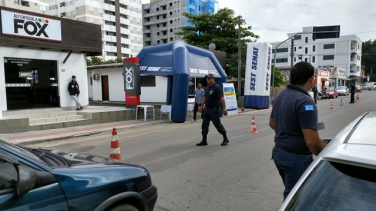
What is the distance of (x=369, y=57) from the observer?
317 feet

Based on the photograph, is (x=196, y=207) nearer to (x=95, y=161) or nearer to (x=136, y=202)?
(x=136, y=202)

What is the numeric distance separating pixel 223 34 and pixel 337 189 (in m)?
27.6

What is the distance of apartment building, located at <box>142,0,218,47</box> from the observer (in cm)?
8288

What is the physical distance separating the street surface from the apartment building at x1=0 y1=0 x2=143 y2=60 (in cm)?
6180

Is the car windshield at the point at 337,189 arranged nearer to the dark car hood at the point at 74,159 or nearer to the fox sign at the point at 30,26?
the dark car hood at the point at 74,159

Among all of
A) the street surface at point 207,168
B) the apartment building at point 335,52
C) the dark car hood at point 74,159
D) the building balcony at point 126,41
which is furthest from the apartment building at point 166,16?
the dark car hood at point 74,159

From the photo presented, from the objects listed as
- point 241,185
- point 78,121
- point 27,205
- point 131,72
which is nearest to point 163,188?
point 241,185

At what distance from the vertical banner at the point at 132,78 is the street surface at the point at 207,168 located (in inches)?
218

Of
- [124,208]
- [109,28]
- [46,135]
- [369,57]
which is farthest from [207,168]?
[369,57]

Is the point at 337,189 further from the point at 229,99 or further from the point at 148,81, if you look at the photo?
the point at 148,81

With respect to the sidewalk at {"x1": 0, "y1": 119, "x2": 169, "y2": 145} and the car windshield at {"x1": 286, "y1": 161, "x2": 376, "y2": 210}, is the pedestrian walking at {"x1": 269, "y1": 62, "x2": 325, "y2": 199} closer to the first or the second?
the car windshield at {"x1": 286, "y1": 161, "x2": 376, "y2": 210}

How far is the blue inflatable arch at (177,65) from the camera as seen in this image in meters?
13.4

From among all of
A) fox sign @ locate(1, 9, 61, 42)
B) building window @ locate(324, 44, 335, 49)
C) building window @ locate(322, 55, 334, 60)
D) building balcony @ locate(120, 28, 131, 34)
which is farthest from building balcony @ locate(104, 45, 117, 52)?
building window @ locate(324, 44, 335, 49)

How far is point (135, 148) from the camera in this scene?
770cm
